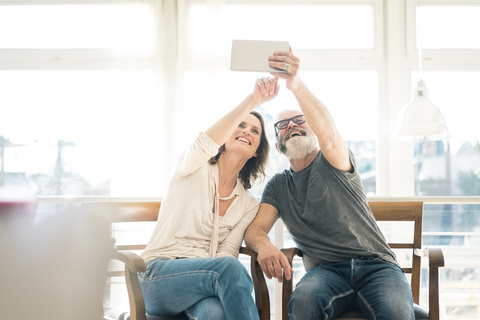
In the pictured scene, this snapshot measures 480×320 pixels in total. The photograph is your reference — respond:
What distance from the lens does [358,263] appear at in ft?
5.21

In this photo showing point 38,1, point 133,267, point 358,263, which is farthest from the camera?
point 38,1

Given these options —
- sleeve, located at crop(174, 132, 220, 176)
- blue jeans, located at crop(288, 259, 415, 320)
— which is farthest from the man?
sleeve, located at crop(174, 132, 220, 176)

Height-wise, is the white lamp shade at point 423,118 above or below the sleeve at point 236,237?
above

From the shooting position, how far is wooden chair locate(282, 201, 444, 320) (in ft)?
4.82

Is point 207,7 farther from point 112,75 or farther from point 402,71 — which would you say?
point 402,71

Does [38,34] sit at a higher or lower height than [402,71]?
higher

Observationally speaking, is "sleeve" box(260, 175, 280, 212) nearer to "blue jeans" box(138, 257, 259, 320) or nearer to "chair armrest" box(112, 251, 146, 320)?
"blue jeans" box(138, 257, 259, 320)

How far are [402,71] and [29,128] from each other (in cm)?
348

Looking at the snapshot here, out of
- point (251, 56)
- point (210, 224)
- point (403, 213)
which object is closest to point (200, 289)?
point (210, 224)

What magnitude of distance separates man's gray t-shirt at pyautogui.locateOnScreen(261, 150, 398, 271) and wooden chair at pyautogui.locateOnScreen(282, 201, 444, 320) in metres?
0.10

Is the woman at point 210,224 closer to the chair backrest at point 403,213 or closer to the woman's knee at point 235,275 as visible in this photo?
the woman's knee at point 235,275

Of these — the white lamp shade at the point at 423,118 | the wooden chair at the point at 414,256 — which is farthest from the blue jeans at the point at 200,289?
the white lamp shade at the point at 423,118

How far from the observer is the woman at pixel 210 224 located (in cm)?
135

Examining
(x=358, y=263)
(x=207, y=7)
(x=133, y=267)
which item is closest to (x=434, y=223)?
(x=358, y=263)
